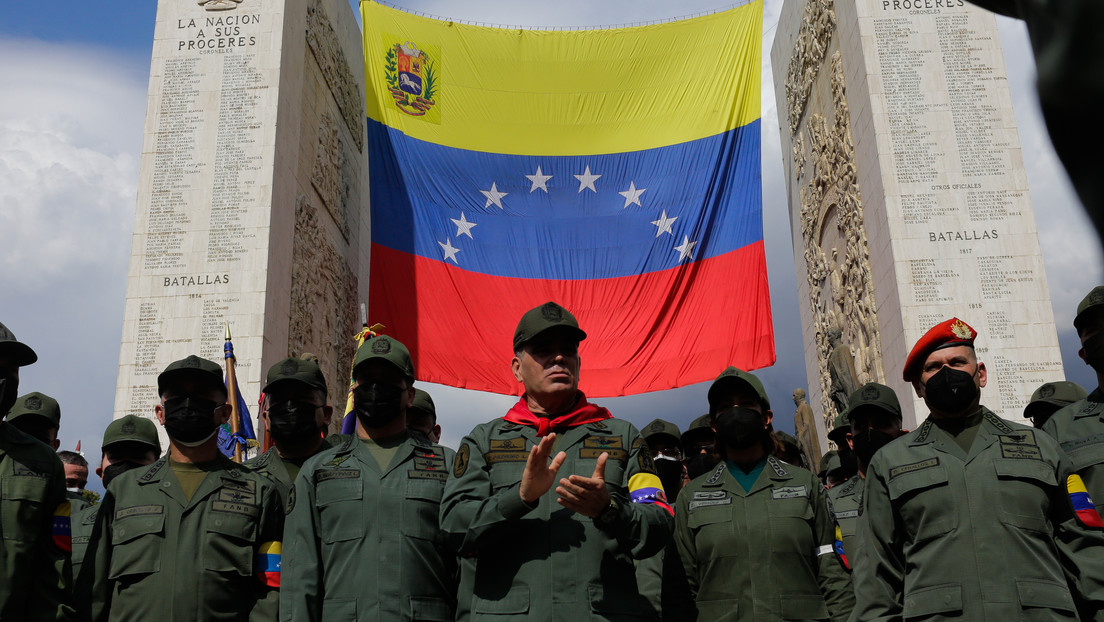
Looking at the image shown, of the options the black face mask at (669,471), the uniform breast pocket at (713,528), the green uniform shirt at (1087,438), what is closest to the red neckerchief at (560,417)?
the uniform breast pocket at (713,528)

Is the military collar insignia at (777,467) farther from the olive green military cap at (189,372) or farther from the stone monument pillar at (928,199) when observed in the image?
the stone monument pillar at (928,199)

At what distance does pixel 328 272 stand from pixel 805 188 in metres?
9.78

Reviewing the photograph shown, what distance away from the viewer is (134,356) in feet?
42.3

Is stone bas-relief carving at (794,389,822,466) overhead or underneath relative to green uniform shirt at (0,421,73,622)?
overhead

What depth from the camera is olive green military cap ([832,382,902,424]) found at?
4.82 m

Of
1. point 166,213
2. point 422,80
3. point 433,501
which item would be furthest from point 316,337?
point 433,501

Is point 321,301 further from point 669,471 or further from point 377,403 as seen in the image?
point 377,403

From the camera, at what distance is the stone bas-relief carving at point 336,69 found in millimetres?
16859

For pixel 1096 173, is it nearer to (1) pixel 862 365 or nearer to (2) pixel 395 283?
(2) pixel 395 283

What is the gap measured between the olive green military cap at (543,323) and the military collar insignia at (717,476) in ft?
3.56

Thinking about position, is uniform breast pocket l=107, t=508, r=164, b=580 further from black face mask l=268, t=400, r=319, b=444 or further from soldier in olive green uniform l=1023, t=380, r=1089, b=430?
soldier in olive green uniform l=1023, t=380, r=1089, b=430

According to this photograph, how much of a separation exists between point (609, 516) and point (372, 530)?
1.06 m

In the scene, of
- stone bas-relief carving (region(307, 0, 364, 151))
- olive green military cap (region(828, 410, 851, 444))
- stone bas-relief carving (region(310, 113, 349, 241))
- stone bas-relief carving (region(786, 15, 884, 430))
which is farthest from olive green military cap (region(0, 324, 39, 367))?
stone bas-relief carving (region(307, 0, 364, 151))

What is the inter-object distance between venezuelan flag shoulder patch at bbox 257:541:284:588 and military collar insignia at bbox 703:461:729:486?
1.70 meters
